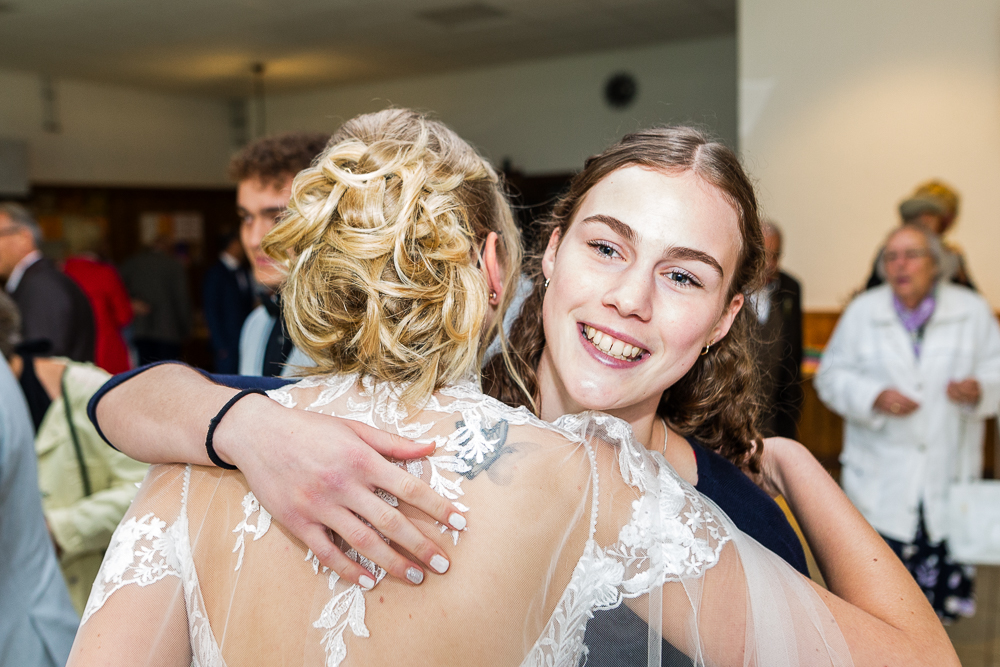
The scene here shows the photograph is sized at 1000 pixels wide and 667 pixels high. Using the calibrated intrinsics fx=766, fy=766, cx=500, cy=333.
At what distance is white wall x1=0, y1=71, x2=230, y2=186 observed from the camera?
26.3ft

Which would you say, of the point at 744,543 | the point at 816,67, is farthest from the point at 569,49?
the point at 744,543

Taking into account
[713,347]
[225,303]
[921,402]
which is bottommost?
[921,402]

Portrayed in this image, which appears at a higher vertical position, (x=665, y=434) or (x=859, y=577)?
(x=665, y=434)

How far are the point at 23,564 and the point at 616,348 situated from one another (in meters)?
1.28

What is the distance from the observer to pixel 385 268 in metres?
0.95

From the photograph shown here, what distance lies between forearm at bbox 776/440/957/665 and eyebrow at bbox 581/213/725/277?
1.27 feet

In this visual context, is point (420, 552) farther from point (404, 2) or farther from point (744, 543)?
point (404, 2)

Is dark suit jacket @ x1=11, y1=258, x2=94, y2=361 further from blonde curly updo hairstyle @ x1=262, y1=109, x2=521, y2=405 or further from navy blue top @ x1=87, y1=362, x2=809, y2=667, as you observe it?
blonde curly updo hairstyle @ x1=262, y1=109, x2=521, y2=405

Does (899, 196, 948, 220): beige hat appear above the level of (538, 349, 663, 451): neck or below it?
above

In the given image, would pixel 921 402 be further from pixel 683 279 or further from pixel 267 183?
pixel 267 183

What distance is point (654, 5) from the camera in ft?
20.2

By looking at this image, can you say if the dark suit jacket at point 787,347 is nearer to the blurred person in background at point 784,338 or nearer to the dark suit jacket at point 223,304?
the blurred person in background at point 784,338

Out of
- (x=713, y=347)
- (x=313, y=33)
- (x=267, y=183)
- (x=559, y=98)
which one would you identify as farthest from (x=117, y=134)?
(x=713, y=347)

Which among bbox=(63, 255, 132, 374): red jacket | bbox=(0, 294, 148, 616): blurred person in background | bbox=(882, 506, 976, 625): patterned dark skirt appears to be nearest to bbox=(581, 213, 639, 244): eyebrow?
bbox=(0, 294, 148, 616): blurred person in background
